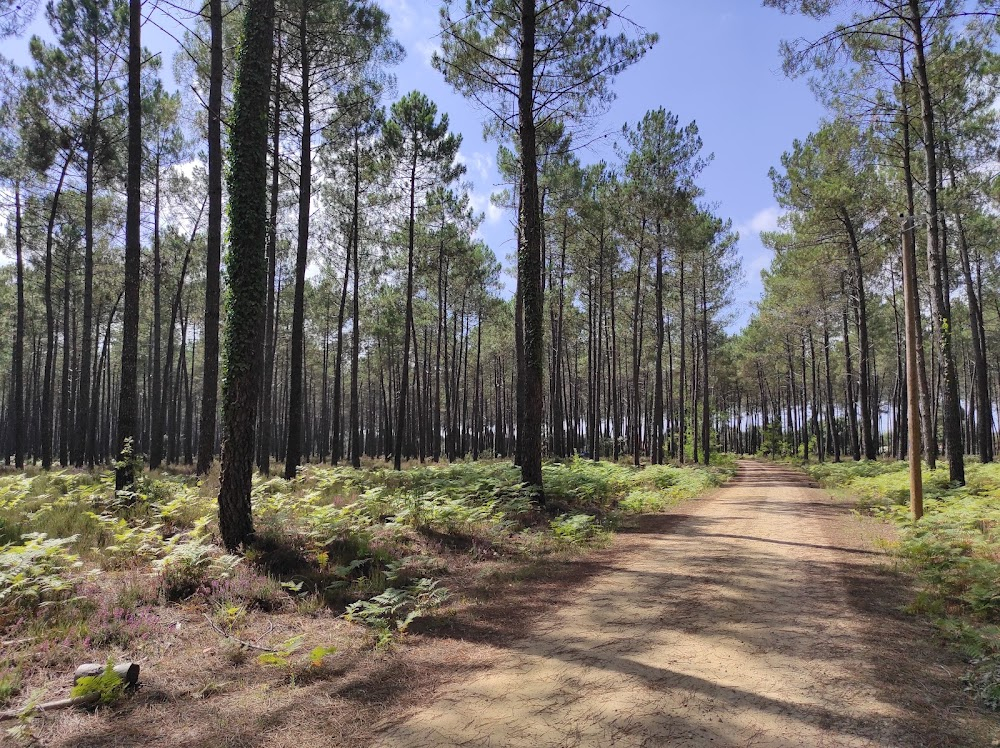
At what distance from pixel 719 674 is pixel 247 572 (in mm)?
4831

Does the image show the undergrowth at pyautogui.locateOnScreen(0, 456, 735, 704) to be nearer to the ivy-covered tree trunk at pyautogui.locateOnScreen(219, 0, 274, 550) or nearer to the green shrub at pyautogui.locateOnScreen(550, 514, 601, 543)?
the green shrub at pyautogui.locateOnScreen(550, 514, 601, 543)

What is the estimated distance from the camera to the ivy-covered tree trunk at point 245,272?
21.3ft

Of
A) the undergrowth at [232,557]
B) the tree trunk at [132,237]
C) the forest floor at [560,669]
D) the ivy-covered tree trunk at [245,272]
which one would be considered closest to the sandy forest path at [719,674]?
the forest floor at [560,669]

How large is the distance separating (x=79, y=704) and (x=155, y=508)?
5857 millimetres

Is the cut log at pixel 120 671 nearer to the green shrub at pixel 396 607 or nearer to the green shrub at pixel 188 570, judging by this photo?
the green shrub at pixel 396 607

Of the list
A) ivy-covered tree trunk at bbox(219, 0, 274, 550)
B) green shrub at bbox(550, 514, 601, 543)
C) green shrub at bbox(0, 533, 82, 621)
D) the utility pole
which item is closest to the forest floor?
green shrub at bbox(0, 533, 82, 621)

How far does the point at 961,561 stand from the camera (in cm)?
604

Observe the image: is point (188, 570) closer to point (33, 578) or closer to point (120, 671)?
point (33, 578)

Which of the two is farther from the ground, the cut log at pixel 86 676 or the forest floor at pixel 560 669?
the cut log at pixel 86 676

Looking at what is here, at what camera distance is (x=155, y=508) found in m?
8.27

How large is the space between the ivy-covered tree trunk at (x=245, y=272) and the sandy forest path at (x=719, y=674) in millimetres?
4189

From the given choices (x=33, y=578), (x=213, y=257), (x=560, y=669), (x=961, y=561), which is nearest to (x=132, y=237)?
(x=213, y=257)

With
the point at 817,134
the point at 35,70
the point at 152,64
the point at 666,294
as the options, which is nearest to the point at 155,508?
the point at 152,64

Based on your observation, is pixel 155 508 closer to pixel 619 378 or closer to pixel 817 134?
pixel 817 134
